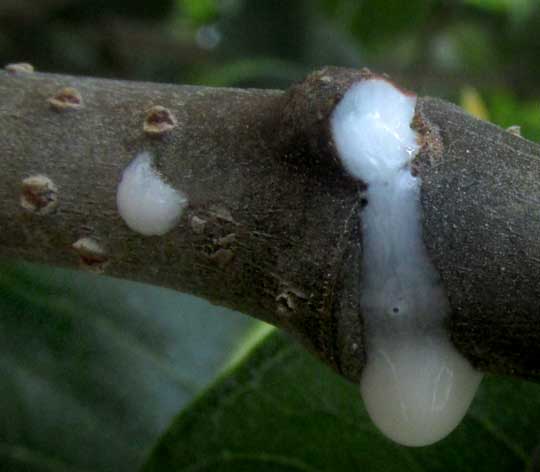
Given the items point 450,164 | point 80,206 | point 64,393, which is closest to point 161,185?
point 80,206

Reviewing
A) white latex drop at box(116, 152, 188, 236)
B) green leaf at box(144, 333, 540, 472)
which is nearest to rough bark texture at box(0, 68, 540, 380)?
white latex drop at box(116, 152, 188, 236)

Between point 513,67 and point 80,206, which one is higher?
point 513,67

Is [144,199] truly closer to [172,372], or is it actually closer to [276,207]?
[276,207]

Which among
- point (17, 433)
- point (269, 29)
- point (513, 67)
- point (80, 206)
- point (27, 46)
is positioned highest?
point (513, 67)

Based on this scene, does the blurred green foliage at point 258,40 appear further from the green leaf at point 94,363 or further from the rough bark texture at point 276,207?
the rough bark texture at point 276,207

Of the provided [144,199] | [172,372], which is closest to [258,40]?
[172,372]

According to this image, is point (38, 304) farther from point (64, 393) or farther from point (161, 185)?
point (161, 185)

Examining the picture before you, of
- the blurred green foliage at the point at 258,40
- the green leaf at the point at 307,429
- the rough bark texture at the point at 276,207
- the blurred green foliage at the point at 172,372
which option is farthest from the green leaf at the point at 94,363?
the blurred green foliage at the point at 258,40
